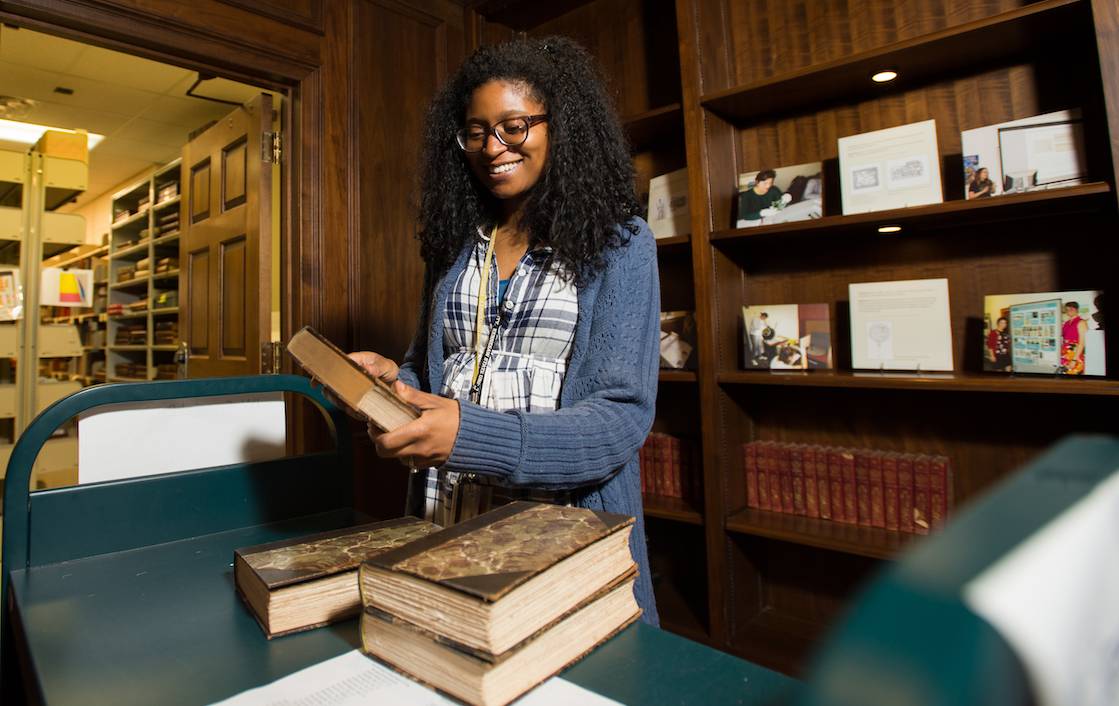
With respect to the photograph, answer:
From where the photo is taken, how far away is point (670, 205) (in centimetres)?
245

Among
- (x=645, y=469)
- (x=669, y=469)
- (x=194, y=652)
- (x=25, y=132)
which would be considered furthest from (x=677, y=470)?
(x=25, y=132)

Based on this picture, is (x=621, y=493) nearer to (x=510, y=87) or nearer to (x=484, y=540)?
(x=484, y=540)

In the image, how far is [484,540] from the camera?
564mm

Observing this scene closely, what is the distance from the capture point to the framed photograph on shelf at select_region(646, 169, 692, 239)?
2408mm

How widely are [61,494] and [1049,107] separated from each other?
2.54 metres

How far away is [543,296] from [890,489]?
1.50 meters

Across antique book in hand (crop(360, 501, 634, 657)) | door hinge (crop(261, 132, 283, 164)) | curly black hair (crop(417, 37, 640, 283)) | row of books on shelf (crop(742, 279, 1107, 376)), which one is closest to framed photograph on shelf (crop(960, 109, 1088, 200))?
row of books on shelf (crop(742, 279, 1107, 376))

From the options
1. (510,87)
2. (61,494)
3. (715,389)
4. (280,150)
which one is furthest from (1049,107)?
(280,150)

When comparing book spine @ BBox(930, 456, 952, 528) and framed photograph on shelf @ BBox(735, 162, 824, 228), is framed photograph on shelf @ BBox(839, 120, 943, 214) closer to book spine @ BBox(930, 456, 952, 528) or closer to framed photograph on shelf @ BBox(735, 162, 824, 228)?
framed photograph on shelf @ BBox(735, 162, 824, 228)

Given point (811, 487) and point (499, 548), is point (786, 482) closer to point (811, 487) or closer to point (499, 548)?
point (811, 487)

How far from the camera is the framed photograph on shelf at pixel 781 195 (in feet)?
6.95

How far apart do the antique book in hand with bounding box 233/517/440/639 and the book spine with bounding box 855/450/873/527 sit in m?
1.72

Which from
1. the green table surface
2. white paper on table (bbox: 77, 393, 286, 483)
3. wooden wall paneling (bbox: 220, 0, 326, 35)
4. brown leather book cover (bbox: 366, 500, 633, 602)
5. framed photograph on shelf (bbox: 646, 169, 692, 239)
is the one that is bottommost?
the green table surface

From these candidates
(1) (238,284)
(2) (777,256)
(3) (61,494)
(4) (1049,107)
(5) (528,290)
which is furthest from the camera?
(1) (238,284)
